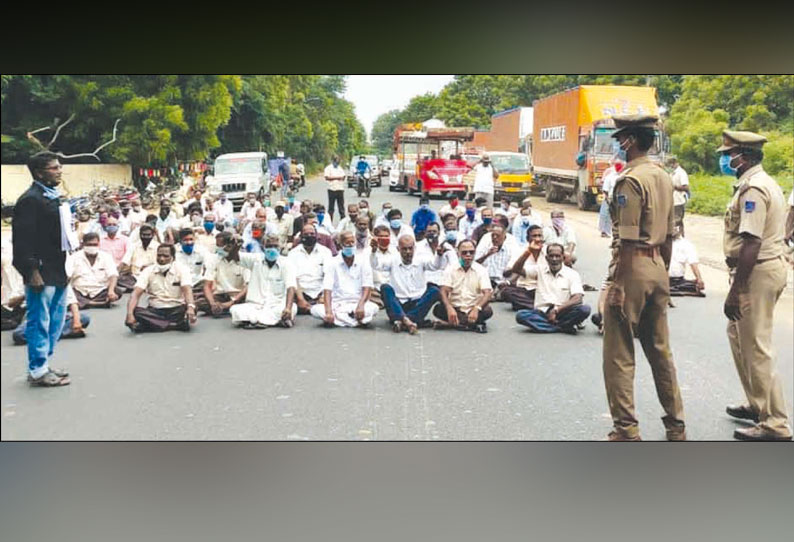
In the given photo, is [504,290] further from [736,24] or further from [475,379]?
[736,24]

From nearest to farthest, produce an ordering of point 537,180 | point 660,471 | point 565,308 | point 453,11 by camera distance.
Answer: point 660,471, point 453,11, point 565,308, point 537,180

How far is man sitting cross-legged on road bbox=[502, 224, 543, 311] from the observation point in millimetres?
5941

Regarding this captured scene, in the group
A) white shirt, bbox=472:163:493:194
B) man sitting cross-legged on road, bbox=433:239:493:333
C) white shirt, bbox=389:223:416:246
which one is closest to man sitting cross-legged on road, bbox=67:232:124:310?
white shirt, bbox=389:223:416:246

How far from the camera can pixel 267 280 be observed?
6.49 metres

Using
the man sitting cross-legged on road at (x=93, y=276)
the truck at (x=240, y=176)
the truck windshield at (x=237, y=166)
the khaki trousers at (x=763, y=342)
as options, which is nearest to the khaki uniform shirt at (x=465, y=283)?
the truck at (x=240, y=176)

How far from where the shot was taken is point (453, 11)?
5.31 metres

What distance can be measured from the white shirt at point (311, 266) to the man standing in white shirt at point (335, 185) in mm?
281

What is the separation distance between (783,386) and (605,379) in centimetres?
121

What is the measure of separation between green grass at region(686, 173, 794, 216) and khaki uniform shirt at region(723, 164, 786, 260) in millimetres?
236

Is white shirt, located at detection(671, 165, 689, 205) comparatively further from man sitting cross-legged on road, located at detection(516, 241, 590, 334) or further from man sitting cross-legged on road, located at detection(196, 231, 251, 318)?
man sitting cross-legged on road, located at detection(196, 231, 251, 318)

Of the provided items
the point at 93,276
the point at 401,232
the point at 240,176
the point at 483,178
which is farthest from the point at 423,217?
the point at 93,276

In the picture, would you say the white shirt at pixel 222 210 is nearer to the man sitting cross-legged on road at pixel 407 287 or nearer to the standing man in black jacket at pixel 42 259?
the man sitting cross-legged on road at pixel 407 287

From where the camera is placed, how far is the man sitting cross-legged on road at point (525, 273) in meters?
5.94

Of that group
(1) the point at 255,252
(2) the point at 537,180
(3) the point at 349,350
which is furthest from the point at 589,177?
(1) the point at 255,252
